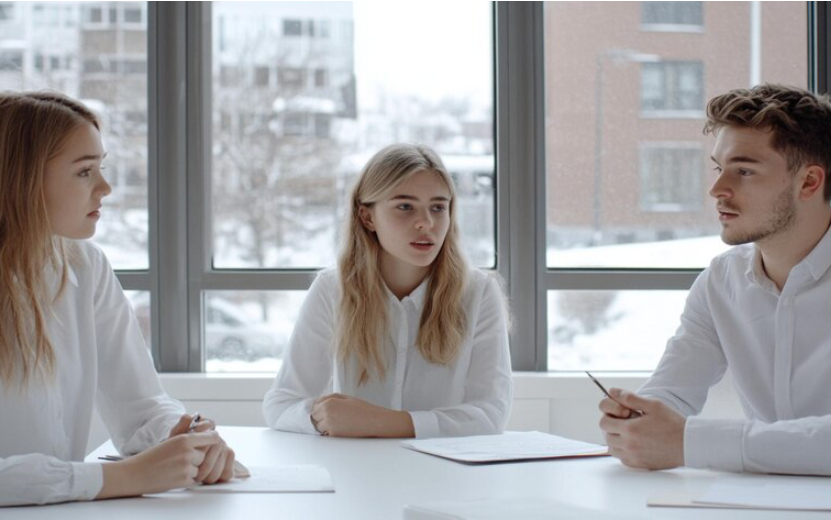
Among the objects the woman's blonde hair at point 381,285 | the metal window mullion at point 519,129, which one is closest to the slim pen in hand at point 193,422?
the woman's blonde hair at point 381,285

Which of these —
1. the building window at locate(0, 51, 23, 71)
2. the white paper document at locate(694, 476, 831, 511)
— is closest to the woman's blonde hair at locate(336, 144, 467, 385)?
the white paper document at locate(694, 476, 831, 511)

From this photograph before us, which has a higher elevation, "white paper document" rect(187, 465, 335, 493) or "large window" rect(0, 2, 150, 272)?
"large window" rect(0, 2, 150, 272)

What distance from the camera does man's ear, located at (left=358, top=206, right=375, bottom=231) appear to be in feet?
10.0

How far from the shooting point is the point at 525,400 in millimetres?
3889

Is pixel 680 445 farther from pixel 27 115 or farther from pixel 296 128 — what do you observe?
pixel 296 128

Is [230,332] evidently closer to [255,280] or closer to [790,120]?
[255,280]

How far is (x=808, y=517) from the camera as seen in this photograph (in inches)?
62.4

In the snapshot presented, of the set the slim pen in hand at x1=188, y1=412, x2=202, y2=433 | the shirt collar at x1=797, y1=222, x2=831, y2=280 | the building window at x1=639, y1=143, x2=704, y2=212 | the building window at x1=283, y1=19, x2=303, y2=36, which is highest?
the building window at x1=283, y1=19, x2=303, y2=36

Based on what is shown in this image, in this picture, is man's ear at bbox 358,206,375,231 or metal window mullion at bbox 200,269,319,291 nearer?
man's ear at bbox 358,206,375,231

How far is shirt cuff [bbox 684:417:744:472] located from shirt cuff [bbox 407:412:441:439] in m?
0.73

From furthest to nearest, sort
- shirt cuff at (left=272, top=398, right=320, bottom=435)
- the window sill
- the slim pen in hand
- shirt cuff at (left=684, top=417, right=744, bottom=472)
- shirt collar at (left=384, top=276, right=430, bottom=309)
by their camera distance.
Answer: the window sill → shirt collar at (left=384, top=276, right=430, bottom=309) → shirt cuff at (left=272, top=398, right=320, bottom=435) → the slim pen in hand → shirt cuff at (left=684, top=417, right=744, bottom=472)

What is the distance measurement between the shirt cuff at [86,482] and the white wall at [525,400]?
7.02ft

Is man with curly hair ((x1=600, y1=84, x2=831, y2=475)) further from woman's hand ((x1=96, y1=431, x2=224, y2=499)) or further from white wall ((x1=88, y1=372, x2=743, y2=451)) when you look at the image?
white wall ((x1=88, y1=372, x2=743, y2=451))

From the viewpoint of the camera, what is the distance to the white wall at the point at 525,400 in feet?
12.7
